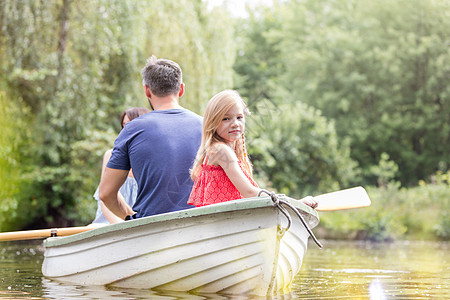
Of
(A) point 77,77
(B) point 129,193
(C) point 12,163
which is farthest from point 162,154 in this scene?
(A) point 77,77

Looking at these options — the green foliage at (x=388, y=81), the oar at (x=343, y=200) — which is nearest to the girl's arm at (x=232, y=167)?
the oar at (x=343, y=200)

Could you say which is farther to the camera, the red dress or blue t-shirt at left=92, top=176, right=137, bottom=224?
blue t-shirt at left=92, top=176, right=137, bottom=224

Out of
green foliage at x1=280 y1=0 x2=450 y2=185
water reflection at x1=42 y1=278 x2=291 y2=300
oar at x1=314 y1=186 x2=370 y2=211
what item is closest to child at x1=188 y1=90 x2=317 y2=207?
water reflection at x1=42 y1=278 x2=291 y2=300

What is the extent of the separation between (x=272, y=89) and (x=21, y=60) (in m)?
20.4

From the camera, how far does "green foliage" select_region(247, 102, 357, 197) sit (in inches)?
720

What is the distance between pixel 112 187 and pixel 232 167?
954 millimetres

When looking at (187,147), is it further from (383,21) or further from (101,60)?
(383,21)

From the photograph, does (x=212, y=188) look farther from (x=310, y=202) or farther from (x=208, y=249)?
(x=310, y=202)

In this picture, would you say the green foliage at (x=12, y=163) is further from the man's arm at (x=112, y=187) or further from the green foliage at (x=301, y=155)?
the green foliage at (x=301, y=155)

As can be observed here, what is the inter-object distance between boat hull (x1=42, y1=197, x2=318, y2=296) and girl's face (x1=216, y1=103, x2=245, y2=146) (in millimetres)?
498

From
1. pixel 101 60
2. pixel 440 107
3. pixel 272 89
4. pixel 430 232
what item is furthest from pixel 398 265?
pixel 272 89

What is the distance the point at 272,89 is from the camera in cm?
3167

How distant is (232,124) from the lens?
4.18 m

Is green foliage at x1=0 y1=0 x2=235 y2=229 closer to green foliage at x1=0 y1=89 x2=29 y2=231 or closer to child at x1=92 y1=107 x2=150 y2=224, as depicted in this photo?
green foliage at x1=0 y1=89 x2=29 y2=231
